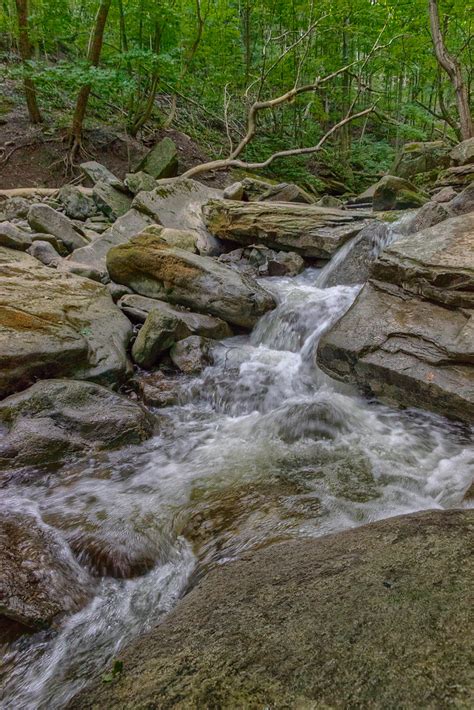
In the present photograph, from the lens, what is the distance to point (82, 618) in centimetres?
223

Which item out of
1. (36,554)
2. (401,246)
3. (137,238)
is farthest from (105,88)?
(36,554)

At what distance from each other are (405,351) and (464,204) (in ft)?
11.7

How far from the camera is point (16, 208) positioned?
9219 mm

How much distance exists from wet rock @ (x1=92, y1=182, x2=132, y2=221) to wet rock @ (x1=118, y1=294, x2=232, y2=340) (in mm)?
4461

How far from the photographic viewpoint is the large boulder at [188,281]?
614 cm

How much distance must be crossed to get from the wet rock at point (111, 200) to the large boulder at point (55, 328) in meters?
4.30

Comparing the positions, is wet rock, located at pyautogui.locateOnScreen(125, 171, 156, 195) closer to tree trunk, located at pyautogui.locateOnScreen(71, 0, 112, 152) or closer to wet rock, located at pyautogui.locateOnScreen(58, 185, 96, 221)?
wet rock, located at pyautogui.locateOnScreen(58, 185, 96, 221)

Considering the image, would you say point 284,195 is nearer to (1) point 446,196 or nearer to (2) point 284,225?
(2) point 284,225

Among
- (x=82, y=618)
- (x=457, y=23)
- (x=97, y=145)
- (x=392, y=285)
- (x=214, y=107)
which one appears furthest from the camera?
(x=214, y=107)

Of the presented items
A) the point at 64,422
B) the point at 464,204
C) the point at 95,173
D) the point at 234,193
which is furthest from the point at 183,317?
the point at 95,173

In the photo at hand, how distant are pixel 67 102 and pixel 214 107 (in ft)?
19.6

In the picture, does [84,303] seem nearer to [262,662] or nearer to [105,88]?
[262,662]

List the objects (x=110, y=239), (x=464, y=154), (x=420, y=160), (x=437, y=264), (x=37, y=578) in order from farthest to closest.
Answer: (x=420, y=160)
(x=464, y=154)
(x=110, y=239)
(x=437, y=264)
(x=37, y=578)

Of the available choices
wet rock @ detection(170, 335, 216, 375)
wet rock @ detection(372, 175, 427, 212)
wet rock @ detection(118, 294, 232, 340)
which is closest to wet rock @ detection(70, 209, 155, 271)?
wet rock @ detection(118, 294, 232, 340)
